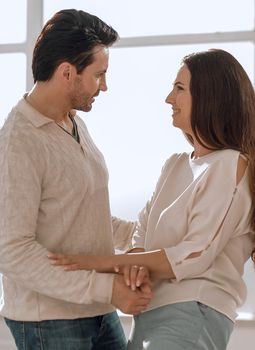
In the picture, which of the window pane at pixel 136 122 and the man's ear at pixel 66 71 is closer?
the man's ear at pixel 66 71

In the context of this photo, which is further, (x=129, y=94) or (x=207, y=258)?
(x=129, y=94)

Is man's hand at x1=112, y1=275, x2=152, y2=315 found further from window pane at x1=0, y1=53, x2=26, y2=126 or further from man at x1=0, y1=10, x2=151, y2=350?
window pane at x1=0, y1=53, x2=26, y2=126

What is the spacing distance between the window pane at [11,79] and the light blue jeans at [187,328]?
256 cm

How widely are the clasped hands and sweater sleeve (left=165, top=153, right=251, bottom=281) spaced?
97 millimetres

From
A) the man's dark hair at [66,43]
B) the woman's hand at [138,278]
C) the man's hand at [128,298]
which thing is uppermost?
the man's dark hair at [66,43]

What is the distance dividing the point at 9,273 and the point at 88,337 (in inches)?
12.5

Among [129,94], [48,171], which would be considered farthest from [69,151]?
[129,94]

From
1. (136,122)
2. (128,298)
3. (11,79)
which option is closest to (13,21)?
(11,79)

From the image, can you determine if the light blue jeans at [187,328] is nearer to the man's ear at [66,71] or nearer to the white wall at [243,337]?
the man's ear at [66,71]

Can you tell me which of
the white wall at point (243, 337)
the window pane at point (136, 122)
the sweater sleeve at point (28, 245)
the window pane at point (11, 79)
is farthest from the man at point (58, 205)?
the window pane at point (11, 79)

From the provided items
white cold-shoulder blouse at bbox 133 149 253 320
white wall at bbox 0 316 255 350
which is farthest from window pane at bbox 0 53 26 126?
white cold-shoulder blouse at bbox 133 149 253 320

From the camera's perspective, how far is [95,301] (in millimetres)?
2207

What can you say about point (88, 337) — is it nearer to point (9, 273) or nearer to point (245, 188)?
point (9, 273)

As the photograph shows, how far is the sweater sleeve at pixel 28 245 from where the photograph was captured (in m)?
2.14
